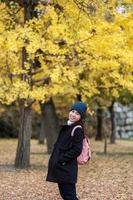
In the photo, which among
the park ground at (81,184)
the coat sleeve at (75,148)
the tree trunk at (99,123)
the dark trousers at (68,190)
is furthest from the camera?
the tree trunk at (99,123)

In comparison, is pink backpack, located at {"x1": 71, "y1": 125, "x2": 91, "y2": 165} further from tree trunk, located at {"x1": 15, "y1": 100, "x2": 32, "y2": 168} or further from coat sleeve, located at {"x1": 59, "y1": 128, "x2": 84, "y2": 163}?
tree trunk, located at {"x1": 15, "y1": 100, "x2": 32, "y2": 168}

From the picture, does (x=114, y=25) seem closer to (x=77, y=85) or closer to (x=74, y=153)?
(x=77, y=85)

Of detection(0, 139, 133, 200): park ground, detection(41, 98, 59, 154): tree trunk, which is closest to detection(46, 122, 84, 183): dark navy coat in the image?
detection(0, 139, 133, 200): park ground

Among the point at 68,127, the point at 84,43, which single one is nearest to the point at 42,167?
the point at 84,43

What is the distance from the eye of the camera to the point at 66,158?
8109 mm

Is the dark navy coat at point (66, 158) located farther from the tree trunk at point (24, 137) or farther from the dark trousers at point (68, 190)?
the tree trunk at point (24, 137)

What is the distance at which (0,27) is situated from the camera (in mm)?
15578

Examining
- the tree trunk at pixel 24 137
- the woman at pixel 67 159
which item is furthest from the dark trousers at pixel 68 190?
the tree trunk at pixel 24 137

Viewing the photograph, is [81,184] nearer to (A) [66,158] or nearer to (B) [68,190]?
(B) [68,190]

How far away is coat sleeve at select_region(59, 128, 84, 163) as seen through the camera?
8.11 meters

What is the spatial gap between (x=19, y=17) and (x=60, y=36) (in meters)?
3.31

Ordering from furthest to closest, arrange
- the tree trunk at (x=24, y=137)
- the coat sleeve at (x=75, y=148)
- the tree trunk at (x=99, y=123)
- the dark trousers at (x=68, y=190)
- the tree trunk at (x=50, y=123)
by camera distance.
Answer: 1. the tree trunk at (x=99, y=123)
2. the tree trunk at (x=50, y=123)
3. the tree trunk at (x=24, y=137)
4. the dark trousers at (x=68, y=190)
5. the coat sleeve at (x=75, y=148)

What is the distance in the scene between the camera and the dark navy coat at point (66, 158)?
8133 millimetres

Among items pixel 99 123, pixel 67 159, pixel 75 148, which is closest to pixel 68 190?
pixel 67 159
